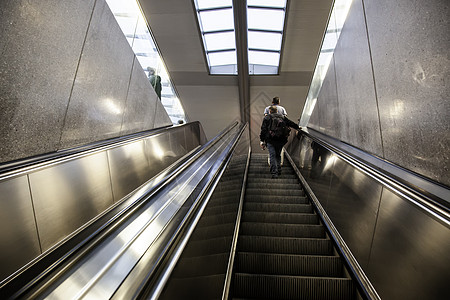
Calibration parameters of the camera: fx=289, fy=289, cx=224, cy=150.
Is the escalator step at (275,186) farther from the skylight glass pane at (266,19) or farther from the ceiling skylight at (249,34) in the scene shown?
the skylight glass pane at (266,19)

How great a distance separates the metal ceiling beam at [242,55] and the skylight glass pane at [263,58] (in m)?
0.70

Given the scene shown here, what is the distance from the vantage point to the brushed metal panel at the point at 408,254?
5.14 feet

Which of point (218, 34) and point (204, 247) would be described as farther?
point (218, 34)

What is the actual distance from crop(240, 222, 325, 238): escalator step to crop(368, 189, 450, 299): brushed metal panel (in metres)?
1.25

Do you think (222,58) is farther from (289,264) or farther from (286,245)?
(289,264)

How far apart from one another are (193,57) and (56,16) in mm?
8675

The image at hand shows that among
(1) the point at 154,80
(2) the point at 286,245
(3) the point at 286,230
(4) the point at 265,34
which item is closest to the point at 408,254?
(2) the point at 286,245

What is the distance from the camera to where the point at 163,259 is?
1.07 meters

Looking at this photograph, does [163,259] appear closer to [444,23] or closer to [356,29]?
[444,23]

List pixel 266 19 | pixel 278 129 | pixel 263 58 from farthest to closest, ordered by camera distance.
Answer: pixel 263 58 < pixel 266 19 < pixel 278 129

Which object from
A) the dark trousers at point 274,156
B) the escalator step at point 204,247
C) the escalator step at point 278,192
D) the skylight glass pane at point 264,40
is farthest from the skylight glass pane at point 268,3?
the escalator step at point 204,247

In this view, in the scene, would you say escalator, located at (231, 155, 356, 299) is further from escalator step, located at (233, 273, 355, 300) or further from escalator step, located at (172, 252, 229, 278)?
escalator step, located at (172, 252, 229, 278)

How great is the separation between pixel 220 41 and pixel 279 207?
9496 millimetres

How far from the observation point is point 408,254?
1855mm
